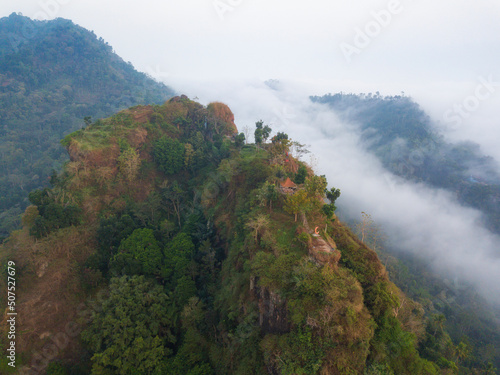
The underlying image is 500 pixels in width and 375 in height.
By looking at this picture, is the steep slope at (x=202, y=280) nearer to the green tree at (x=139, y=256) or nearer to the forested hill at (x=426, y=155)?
the green tree at (x=139, y=256)

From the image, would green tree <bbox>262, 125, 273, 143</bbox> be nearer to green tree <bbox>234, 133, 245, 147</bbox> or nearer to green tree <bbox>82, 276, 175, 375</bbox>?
green tree <bbox>234, 133, 245, 147</bbox>

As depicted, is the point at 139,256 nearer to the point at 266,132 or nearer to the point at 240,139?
the point at 240,139

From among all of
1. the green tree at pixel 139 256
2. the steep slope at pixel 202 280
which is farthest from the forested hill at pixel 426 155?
the green tree at pixel 139 256

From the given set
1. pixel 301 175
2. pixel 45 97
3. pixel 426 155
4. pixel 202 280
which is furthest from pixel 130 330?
pixel 426 155

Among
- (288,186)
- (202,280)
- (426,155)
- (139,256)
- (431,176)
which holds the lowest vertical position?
(202,280)

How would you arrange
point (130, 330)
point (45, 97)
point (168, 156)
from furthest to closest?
point (45, 97) < point (168, 156) < point (130, 330)

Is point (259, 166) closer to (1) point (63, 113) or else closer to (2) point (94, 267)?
(2) point (94, 267)
